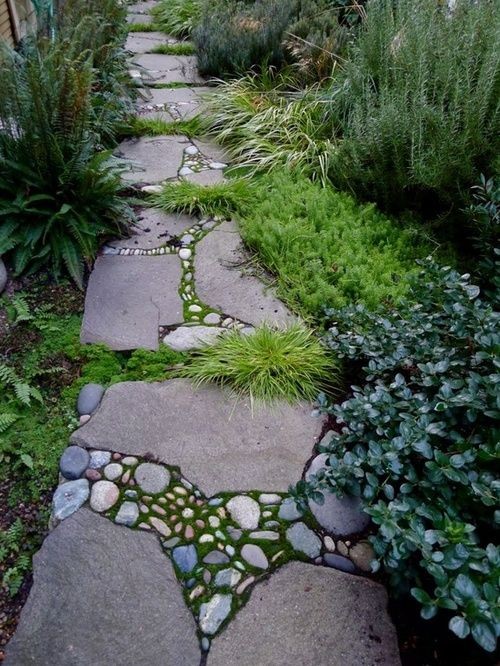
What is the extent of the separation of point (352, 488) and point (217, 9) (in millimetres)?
5508

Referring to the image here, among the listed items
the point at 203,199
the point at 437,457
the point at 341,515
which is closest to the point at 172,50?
the point at 203,199

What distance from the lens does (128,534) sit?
1.68m

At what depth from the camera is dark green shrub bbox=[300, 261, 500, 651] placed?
1206 mm

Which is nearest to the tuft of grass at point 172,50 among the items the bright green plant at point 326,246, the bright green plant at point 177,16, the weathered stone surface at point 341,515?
the bright green plant at point 177,16

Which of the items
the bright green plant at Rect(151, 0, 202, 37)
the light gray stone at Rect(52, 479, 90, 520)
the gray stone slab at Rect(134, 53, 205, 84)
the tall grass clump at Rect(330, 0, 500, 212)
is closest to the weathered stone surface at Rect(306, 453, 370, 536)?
the light gray stone at Rect(52, 479, 90, 520)

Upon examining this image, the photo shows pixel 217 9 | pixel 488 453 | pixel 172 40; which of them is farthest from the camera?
pixel 172 40

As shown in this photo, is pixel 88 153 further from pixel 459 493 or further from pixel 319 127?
pixel 459 493

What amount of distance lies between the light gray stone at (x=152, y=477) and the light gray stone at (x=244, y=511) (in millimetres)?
244

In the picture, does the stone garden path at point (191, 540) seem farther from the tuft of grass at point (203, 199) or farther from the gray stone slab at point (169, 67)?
the gray stone slab at point (169, 67)

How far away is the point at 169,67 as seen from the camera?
544 centimetres

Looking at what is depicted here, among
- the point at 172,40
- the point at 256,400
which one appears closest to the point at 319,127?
the point at 256,400

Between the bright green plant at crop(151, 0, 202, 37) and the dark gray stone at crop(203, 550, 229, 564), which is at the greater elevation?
the bright green plant at crop(151, 0, 202, 37)

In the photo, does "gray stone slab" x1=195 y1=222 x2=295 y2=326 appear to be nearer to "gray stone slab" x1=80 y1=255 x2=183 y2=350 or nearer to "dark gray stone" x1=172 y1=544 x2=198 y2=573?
"gray stone slab" x1=80 y1=255 x2=183 y2=350

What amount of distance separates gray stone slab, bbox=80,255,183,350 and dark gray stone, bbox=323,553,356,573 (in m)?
1.19
